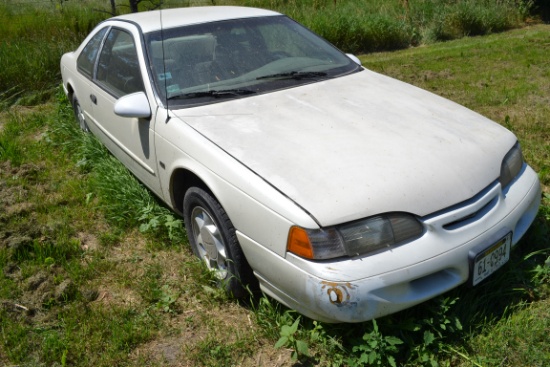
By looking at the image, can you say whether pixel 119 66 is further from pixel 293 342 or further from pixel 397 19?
pixel 397 19

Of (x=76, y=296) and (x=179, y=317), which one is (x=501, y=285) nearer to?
(x=179, y=317)

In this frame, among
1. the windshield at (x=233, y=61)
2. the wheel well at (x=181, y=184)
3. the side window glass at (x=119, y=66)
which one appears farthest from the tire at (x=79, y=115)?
the wheel well at (x=181, y=184)

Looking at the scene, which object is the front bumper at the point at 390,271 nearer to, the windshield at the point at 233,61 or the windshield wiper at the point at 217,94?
the windshield wiper at the point at 217,94

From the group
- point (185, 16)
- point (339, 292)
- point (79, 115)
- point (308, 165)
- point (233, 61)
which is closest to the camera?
point (339, 292)

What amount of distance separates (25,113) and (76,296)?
425cm

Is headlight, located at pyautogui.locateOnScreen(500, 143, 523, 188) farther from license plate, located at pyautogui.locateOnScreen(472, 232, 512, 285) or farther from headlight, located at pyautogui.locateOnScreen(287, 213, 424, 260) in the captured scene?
headlight, located at pyautogui.locateOnScreen(287, 213, 424, 260)

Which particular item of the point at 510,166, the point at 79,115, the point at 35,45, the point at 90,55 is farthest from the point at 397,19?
the point at 510,166

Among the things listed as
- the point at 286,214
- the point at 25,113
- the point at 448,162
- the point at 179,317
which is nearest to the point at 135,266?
the point at 179,317

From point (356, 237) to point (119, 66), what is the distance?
2.43 m

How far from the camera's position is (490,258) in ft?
8.68

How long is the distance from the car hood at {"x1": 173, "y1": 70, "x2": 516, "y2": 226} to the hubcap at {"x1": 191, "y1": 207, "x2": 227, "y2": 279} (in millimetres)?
454

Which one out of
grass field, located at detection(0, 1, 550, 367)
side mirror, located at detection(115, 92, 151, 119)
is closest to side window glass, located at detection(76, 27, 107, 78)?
grass field, located at detection(0, 1, 550, 367)

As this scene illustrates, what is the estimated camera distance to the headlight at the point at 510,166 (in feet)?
9.48

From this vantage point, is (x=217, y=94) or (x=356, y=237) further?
(x=217, y=94)
